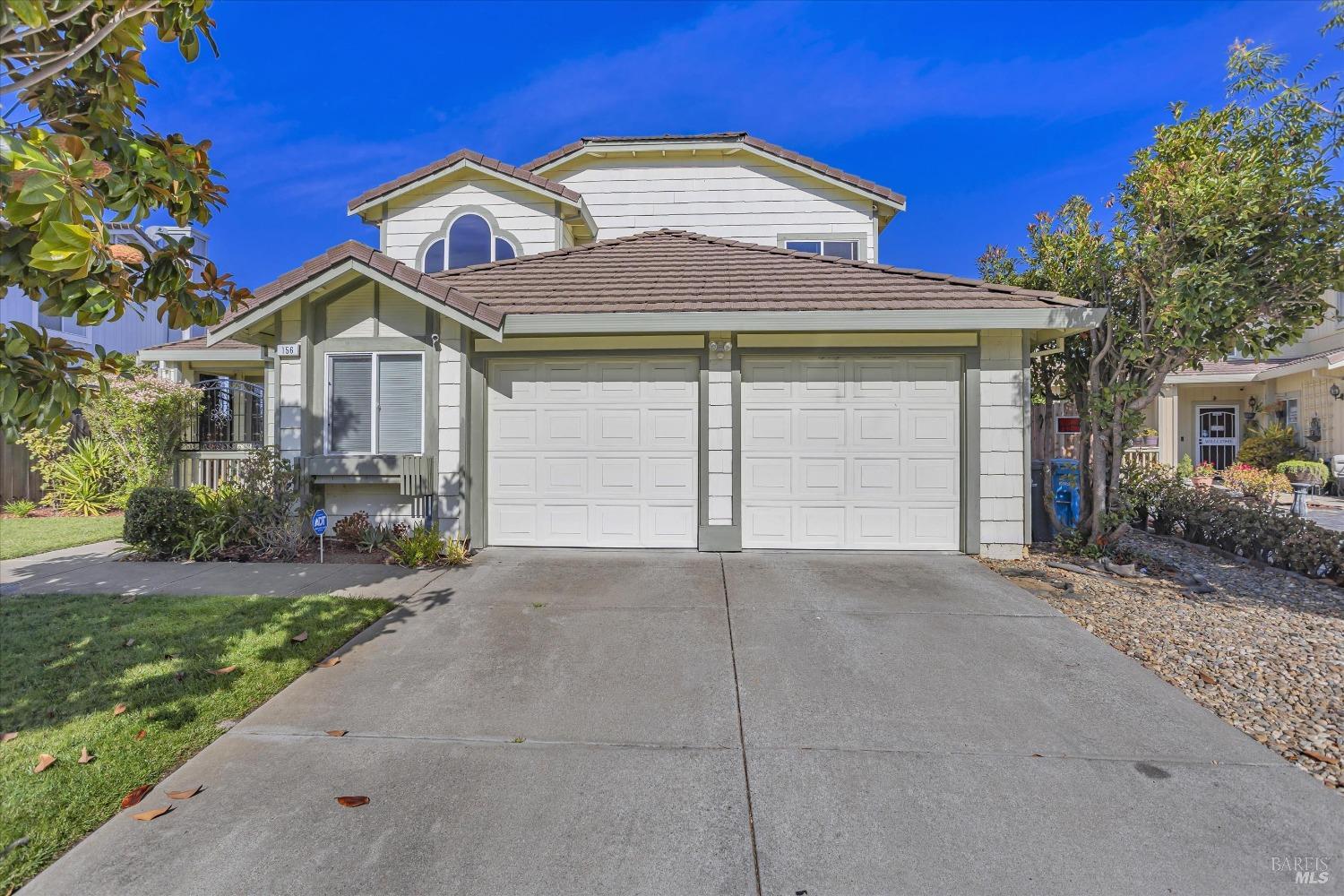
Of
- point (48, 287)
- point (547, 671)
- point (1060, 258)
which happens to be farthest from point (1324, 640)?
point (48, 287)

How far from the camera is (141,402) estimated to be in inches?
424

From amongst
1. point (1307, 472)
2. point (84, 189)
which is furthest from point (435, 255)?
point (1307, 472)

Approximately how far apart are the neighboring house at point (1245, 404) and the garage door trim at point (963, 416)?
11.8m

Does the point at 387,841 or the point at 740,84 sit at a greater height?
the point at 740,84

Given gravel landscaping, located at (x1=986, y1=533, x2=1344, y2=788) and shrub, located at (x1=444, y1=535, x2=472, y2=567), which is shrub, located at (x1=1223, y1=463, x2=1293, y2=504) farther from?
shrub, located at (x1=444, y1=535, x2=472, y2=567)

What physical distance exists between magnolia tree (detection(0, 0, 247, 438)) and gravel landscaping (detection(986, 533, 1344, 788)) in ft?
18.2

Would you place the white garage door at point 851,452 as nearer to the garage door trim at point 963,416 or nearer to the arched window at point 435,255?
the garage door trim at point 963,416

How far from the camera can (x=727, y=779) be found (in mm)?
2898

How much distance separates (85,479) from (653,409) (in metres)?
11.1

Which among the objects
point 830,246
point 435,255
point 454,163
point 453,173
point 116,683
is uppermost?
point 454,163

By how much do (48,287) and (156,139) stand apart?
1082 millimetres

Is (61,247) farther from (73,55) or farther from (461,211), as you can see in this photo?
(461,211)

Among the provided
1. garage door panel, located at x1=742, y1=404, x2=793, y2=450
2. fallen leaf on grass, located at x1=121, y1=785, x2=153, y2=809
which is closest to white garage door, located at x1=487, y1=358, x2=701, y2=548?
garage door panel, located at x1=742, y1=404, x2=793, y2=450

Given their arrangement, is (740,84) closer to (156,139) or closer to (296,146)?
(296,146)
